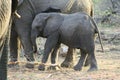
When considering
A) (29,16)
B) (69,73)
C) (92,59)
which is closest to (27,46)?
(29,16)

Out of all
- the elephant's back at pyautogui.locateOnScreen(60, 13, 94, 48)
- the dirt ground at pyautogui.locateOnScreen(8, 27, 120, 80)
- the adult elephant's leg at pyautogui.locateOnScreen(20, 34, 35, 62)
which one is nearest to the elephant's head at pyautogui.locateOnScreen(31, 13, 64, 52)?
the elephant's back at pyautogui.locateOnScreen(60, 13, 94, 48)

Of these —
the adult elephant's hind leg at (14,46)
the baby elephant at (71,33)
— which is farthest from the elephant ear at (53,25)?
the adult elephant's hind leg at (14,46)

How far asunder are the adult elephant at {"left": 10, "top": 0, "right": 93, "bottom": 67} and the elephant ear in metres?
0.55

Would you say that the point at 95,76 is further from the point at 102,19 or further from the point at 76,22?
the point at 102,19

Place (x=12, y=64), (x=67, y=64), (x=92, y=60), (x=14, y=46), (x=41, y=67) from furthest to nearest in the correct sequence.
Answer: (x=14, y=46), (x=67, y=64), (x=12, y=64), (x=92, y=60), (x=41, y=67)

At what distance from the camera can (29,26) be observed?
8.70 metres

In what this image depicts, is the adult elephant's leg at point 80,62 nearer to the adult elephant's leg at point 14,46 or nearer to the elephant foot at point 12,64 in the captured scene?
the elephant foot at point 12,64

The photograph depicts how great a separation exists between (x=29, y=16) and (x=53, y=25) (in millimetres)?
764

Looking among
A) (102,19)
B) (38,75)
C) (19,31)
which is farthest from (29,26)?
(102,19)

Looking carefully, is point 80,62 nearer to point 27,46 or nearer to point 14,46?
point 27,46

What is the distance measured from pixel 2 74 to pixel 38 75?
8.76 ft

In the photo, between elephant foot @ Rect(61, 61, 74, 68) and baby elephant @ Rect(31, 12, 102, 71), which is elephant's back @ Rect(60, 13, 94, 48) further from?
elephant foot @ Rect(61, 61, 74, 68)

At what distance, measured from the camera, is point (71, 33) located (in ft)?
26.5

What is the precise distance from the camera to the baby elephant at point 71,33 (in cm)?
798
